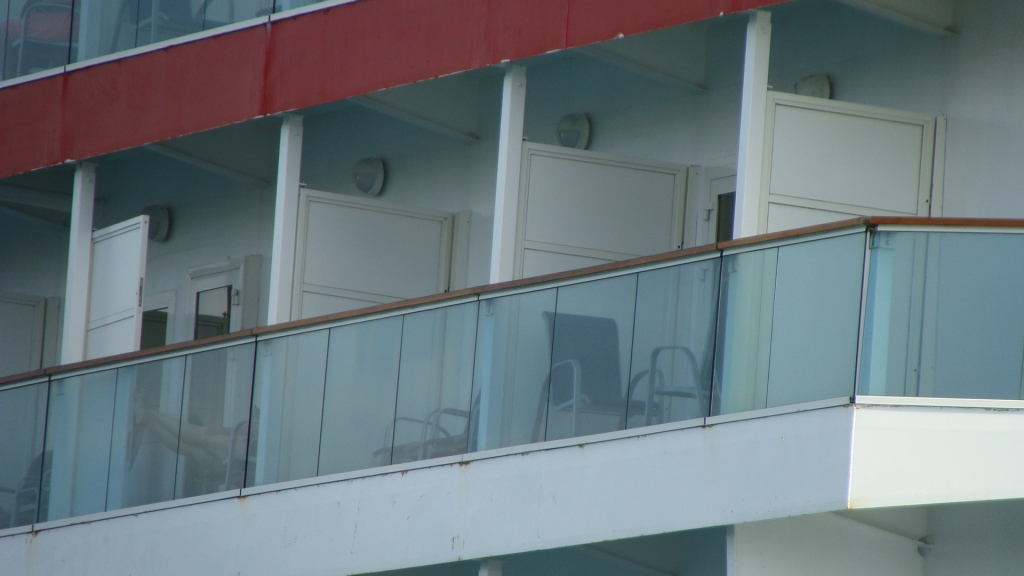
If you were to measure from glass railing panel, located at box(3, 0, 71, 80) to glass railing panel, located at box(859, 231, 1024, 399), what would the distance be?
9026 mm

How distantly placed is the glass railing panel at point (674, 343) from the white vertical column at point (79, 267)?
6.78 metres

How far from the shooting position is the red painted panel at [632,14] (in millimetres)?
11055

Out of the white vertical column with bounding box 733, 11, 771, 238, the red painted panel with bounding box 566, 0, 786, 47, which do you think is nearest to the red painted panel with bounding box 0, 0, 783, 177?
the red painted panel with bounding box 566, 0, 786, 47

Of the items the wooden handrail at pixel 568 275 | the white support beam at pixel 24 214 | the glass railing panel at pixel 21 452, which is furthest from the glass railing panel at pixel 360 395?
the white support beam at pixel 24 214

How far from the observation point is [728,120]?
12.8 m

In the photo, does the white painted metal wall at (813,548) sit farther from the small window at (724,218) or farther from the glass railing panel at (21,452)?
the glass railing panel at (21,452)

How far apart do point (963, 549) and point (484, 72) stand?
201 inches

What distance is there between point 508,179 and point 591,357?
8.02ft

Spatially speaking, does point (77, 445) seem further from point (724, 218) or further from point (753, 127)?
point (753, 127)

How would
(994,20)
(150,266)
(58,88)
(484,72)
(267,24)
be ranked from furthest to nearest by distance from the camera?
(150,266) → (58,88) → (267,24) → (484,72) → (994,20)

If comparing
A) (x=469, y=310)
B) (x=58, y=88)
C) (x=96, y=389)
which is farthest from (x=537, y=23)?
(x=58, y=88)

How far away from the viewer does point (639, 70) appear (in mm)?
12500

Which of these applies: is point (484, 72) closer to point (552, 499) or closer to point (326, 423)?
point (326, 423)

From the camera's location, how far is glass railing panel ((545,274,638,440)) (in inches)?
397
